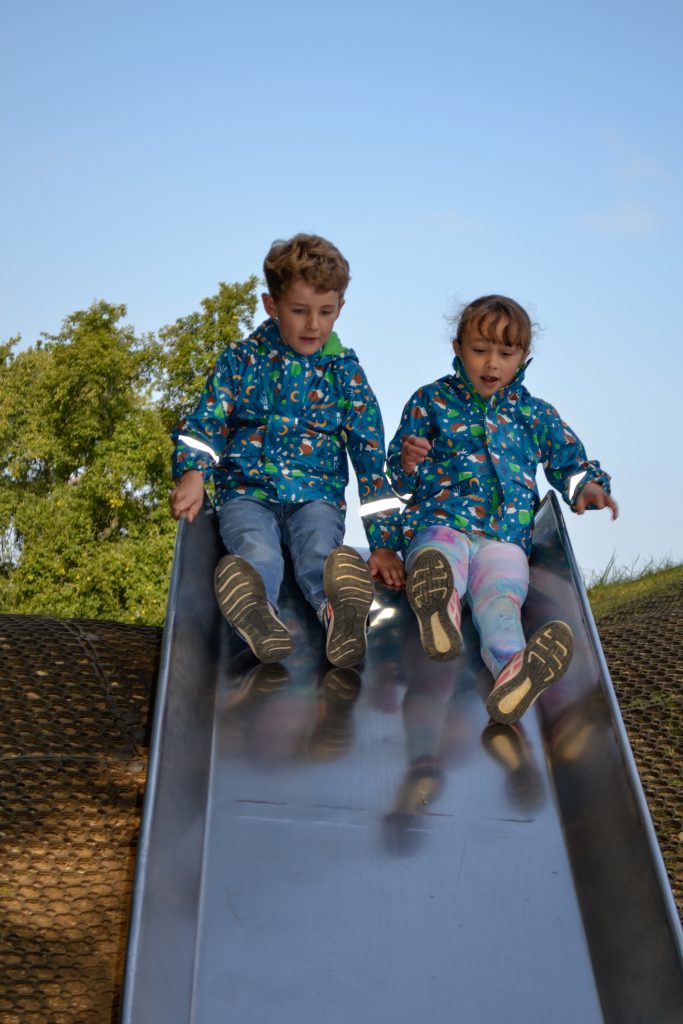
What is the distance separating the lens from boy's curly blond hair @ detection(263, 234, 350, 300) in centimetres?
357

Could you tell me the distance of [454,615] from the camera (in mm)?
3092

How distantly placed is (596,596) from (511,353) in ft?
14.2

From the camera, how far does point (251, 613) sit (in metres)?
3.03

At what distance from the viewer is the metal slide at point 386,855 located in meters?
2.27

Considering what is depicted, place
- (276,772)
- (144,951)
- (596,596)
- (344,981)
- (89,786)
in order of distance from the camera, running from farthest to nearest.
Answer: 1. (596,596)
2. (89,786)
3. (276,772)
4. (344,981)
5. (144,951)

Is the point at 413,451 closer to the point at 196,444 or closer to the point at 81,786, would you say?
the point at 196,444

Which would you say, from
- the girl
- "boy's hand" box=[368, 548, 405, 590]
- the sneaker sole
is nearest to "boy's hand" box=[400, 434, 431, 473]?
the girl

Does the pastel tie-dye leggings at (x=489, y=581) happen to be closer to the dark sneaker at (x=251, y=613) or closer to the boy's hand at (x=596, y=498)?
the boy's hand at (x=596, y=498)

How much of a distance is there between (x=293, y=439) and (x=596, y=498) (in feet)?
3.34

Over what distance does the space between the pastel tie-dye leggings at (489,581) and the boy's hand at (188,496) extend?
2.21 ft

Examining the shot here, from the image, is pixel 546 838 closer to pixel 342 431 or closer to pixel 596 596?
pixel 342 431

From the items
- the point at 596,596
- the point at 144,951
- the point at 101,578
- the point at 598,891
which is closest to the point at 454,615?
the point at 598,891

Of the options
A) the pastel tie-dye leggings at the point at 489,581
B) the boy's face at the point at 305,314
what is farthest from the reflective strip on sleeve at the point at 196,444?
the pastel tie-dye leggings at the point at 489,581

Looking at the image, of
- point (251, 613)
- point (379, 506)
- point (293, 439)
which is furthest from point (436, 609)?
point (293, 439)
